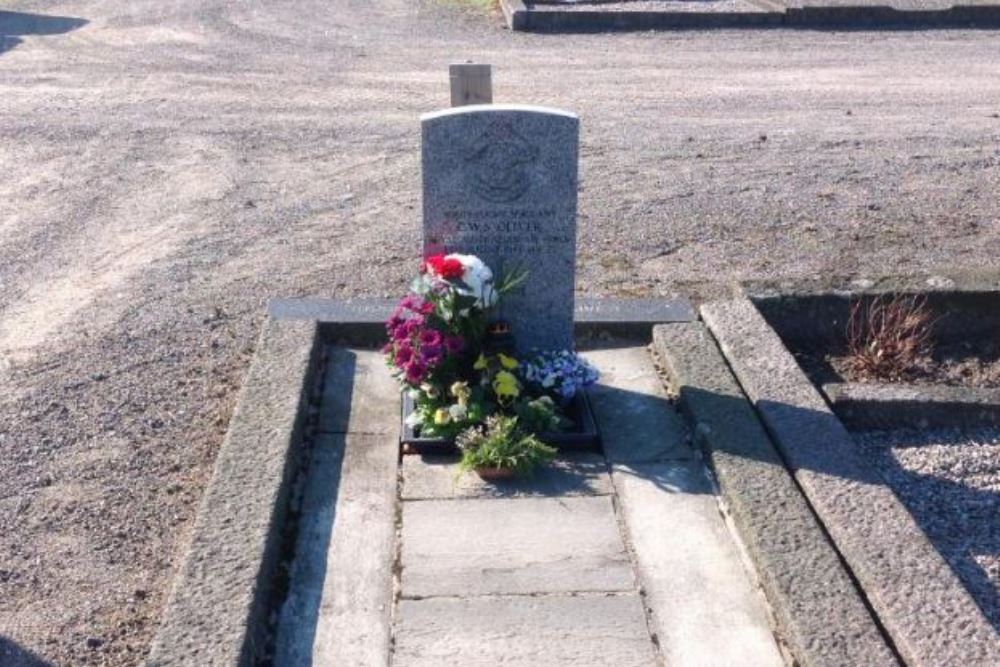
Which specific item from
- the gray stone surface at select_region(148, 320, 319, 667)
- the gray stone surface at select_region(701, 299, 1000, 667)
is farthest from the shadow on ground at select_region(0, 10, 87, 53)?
the gray stone surface at select_region(701, 299, 1000, 667)

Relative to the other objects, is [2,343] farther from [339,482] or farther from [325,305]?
[339,482]

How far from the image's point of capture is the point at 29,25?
606 inches

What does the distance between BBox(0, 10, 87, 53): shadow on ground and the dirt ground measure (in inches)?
2.6

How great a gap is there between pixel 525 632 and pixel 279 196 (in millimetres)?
5318

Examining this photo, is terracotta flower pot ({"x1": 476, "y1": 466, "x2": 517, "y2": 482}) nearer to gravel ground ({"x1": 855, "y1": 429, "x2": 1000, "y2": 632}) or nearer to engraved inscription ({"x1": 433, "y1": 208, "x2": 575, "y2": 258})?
engraved inscription ({"x1": 433, "y1": 208, "x2": 575, "y2": 258})

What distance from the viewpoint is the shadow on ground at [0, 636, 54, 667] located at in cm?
412

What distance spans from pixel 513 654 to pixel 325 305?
2852 millimetres

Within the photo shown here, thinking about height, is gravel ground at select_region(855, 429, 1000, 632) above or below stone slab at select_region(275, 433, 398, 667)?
below

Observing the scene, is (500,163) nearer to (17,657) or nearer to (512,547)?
(512,547)


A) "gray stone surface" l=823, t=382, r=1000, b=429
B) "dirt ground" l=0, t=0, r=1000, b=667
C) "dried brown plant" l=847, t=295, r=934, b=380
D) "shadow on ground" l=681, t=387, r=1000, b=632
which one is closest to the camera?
"shadow on ground" l=681, t=387, r=1000, b=632

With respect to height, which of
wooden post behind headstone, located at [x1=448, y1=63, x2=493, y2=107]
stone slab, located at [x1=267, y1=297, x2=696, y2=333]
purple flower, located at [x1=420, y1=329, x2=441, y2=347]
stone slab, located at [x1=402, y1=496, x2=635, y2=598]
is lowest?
stone slab, located at [x1=402, y1=496, x2=635, y2=598]

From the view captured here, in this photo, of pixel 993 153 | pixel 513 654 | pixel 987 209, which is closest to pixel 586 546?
pixel 513 654

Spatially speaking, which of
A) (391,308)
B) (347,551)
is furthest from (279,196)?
(347,551)

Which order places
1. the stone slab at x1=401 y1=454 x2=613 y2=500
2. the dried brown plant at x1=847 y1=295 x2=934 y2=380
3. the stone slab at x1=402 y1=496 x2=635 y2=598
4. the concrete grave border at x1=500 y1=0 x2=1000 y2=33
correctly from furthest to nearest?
the concrete grave border at x1=500 y1=0 x2=1000 y2=33
the dried brown plant at x1=847 y1=295 x2=934 y2=380
the stone slab at x1=401 y1=454 x2=613 y2=500
the stone slab at x1=402 y1=496 x2=635 y2=598
